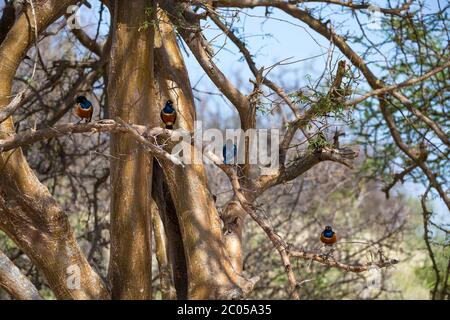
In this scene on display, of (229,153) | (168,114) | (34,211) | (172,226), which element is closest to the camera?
(34,211)

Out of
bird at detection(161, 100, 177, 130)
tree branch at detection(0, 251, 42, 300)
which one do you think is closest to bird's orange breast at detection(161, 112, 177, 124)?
bird at detection(161, 100, 177, 130)

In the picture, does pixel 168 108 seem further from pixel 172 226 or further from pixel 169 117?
pixel 172 226

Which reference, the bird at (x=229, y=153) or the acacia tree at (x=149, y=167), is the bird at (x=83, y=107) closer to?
the acacia tree at (x=149, y=167)

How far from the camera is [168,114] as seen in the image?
4.79 meters

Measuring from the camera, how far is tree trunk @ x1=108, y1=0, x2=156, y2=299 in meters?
4.91

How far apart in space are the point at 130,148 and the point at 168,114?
0.38 meters

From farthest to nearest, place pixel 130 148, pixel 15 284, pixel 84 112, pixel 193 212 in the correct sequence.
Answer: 1. pixel 193 212
2. pixel 130 148
3. pixel 84 112
4. pixel 15 284

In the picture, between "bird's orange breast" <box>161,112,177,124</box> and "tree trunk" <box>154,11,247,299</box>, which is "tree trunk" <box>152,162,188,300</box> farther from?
"bird's orange breast" <box>161,112,177,124</box>

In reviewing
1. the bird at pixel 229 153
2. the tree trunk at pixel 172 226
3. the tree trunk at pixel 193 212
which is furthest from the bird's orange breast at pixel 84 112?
the tree trunk at pixel 172 226

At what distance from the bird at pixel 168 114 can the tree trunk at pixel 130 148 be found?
18 cm

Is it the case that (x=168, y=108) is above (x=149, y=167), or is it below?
above

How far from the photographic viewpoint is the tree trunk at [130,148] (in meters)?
4.91

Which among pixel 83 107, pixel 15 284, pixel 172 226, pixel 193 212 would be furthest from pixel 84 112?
pixel 172 226
